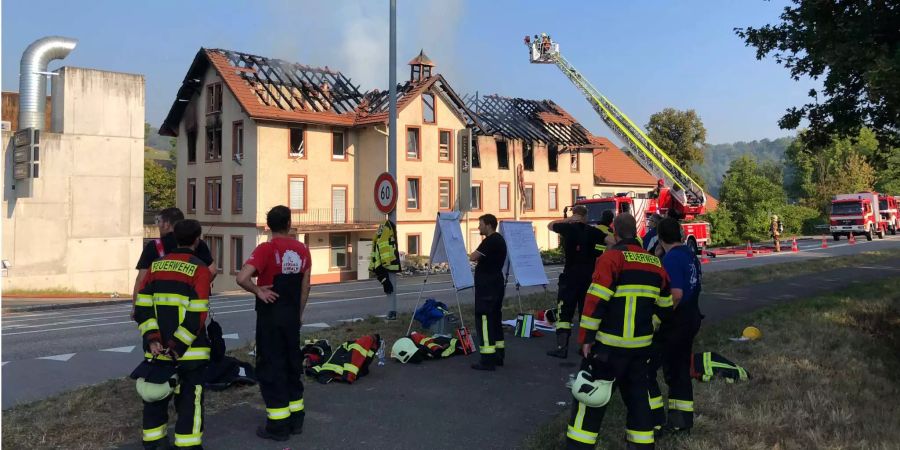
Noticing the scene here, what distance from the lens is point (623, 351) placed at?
4.70m

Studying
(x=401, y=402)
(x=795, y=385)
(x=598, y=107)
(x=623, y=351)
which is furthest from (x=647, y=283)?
(x=598, y=107)

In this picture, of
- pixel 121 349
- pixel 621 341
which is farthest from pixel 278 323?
pixel 121 349

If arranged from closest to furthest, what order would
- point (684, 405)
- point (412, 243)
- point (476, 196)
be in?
1. point (684, 405)
2. point (412, 243)
3. point (476, 196)

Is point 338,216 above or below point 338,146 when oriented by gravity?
below

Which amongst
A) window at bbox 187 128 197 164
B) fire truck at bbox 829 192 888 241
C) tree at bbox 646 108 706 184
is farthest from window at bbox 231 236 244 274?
tree at bbox 646 108 706 184

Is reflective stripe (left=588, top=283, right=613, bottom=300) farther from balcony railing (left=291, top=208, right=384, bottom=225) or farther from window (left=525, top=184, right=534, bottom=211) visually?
window (left=525, top=184, right=534, bottom=211)

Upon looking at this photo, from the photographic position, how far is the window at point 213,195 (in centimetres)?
3422

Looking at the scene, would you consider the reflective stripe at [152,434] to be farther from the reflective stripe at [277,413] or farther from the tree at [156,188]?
the tree at [156,188]

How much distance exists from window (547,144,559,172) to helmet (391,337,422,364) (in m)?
35.5

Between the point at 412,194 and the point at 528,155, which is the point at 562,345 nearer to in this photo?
the point at 412,194

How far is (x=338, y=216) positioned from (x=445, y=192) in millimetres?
6213

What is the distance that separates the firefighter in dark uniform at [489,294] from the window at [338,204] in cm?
2665

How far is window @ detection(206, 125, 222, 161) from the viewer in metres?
34.3

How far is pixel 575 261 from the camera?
838cm
